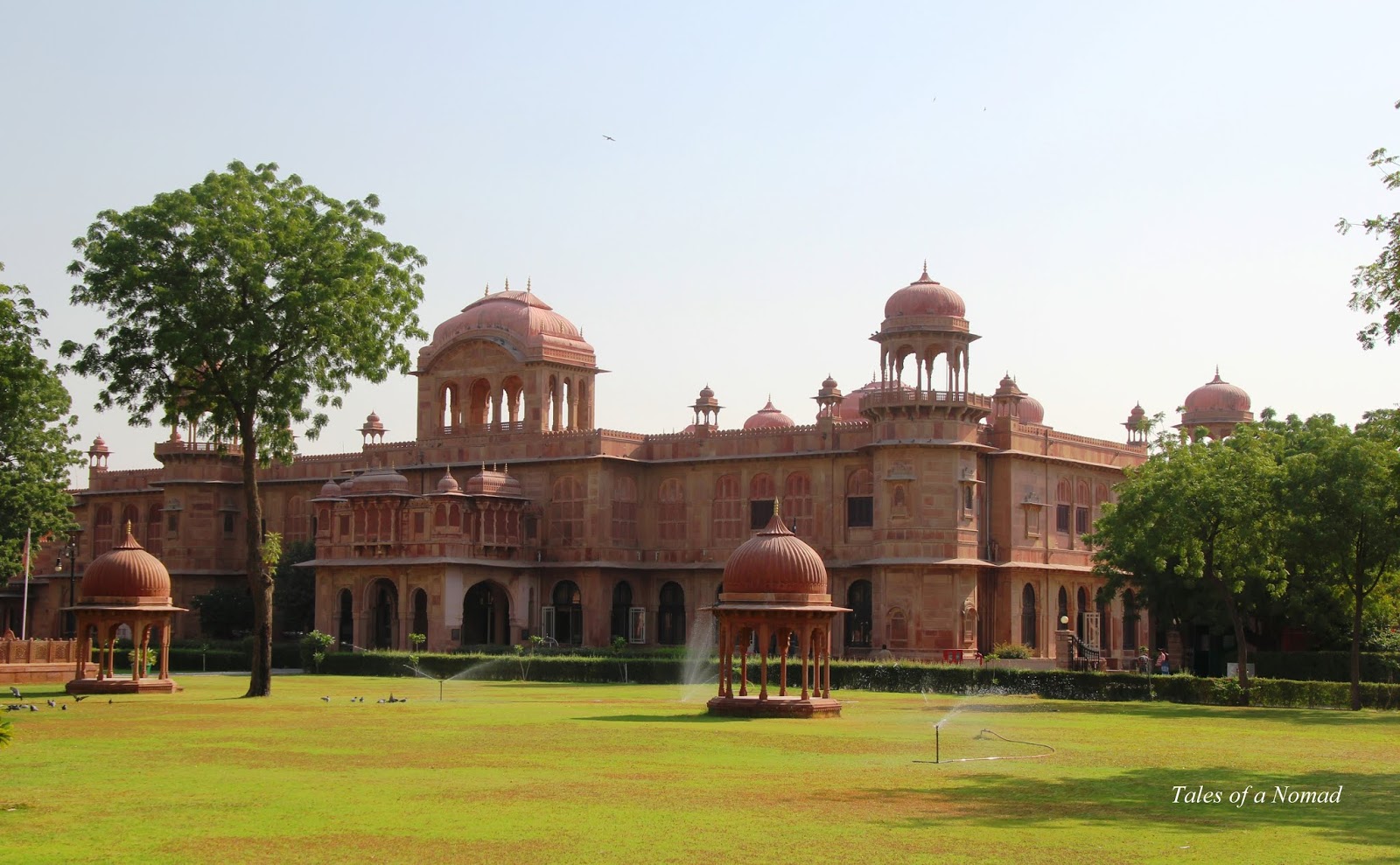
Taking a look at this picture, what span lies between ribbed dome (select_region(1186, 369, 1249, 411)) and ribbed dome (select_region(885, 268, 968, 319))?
57.5 feet

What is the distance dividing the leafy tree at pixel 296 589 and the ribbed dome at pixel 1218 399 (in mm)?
34238

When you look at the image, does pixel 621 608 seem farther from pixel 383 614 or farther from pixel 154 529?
pixel 154 529

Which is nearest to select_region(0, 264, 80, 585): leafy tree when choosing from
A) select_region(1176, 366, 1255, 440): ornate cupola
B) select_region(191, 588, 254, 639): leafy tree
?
select_region(191, 588, 254, 639): leafy tree

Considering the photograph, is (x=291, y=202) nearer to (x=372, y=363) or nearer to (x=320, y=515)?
(x=372, y=363)

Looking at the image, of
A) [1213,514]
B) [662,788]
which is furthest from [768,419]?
[662,788]

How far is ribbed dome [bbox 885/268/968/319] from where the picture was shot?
2137 inches

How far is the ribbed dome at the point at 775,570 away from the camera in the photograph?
30.8 metres

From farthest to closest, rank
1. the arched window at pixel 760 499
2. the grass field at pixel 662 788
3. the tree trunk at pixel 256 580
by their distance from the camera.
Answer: the arched window at pixel 760 499, the tree trunk at pixel 256 580, the grass field at pixel 662 788

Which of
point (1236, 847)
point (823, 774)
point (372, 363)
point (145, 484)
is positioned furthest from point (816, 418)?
point (1236, 847)

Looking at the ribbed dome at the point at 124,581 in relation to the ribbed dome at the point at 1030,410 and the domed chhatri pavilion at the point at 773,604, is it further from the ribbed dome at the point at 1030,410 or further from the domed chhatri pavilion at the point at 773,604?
the ribbed dome at the point at 1030,410

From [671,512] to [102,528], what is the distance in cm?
2781

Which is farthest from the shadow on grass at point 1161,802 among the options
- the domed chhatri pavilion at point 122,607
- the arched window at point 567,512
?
the arched window at point 567,512

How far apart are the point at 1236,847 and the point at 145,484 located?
211 feet

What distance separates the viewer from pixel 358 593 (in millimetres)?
60906
